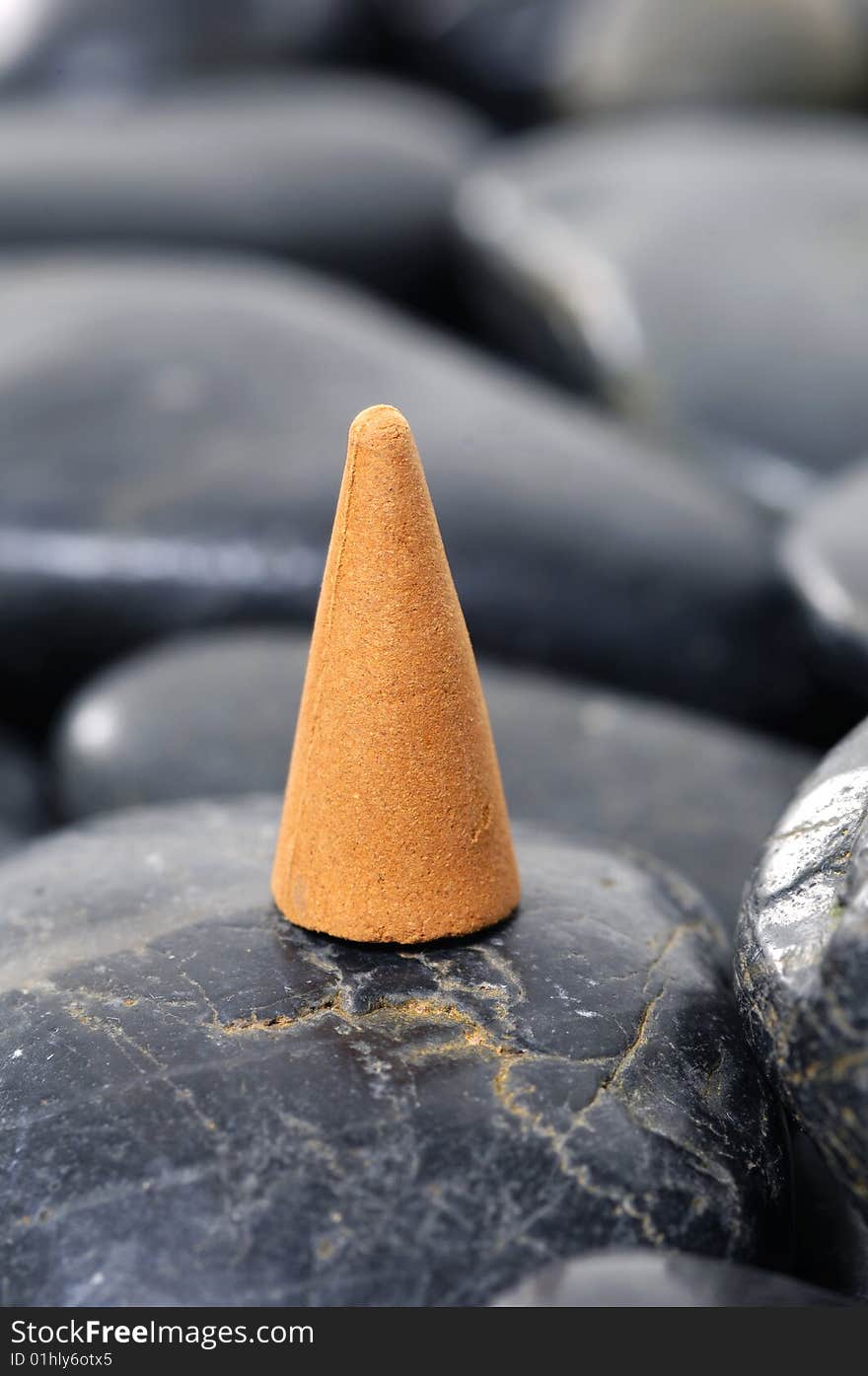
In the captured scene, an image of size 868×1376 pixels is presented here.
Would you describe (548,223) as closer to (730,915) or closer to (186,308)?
(186,308)

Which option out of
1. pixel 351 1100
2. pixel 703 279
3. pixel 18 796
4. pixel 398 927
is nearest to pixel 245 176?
pixel 703 279

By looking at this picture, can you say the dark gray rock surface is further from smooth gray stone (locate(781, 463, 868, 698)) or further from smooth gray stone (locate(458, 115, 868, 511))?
smooth gray stone (locate(458, 115, 868, 511))

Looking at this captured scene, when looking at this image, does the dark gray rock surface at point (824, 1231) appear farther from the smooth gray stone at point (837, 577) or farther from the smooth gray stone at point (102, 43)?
the smooth gray stone at point (102, 43)

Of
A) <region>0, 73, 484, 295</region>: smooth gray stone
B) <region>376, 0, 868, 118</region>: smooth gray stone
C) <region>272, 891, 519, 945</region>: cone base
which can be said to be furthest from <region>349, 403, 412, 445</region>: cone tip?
<region>376, 0, 868, 118</region>: smooth gray stone

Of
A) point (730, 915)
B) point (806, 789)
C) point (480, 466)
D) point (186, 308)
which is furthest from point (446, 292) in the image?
point (806, 789)

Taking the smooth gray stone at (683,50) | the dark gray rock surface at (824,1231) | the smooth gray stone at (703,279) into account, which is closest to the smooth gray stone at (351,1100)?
the dark gray rock surface at (824,1231)
